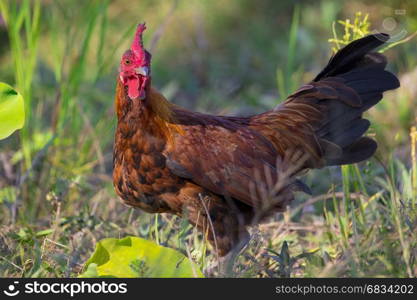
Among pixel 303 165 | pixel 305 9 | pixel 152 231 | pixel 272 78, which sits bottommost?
Answer: pixel 152 231

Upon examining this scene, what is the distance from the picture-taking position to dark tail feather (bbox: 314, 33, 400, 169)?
14.0 feet

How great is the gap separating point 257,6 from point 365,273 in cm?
619

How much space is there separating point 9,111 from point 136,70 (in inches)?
27.7

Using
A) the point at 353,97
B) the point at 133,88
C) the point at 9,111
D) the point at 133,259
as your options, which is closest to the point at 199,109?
the point at 353,97

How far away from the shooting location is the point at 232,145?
4113 mm

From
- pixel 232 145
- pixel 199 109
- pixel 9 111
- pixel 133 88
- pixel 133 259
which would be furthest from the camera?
pixel 199 109

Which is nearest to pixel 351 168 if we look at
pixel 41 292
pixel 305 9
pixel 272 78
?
pixel 41 292

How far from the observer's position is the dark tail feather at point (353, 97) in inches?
168

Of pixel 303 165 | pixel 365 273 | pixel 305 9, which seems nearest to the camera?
pixel 365 273

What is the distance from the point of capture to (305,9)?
8.52m

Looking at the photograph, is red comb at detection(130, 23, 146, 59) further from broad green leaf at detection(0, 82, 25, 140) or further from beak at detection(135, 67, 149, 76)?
A: broad green leaf at detection(0, 82, 25, 140)

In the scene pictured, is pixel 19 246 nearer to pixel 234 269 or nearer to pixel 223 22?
pixel 234 269

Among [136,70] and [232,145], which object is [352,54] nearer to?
[232,145]

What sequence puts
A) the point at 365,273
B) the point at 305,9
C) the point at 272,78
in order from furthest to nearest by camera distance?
the point at 305,9 → the point at 272,78 → the point at 365,273
